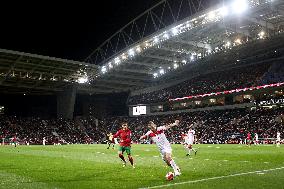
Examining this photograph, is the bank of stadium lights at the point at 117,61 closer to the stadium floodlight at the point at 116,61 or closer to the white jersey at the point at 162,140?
the stadium floodlight at the point at 116,61

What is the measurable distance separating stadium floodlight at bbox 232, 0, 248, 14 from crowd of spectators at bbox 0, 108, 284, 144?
1871 cm

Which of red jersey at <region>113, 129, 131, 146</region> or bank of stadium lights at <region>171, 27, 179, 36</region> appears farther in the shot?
bank of stadium lights at <region>171, 27, 179, 36</region>

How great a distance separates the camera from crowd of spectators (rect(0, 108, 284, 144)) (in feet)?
181

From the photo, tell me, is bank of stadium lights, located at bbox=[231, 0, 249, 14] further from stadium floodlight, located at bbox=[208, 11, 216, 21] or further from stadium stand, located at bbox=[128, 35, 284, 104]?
stadium stand, located at bbox=[128, 35, 284, 104]

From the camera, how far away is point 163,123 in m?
71.9

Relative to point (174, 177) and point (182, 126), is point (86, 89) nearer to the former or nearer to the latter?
point (182, 126)

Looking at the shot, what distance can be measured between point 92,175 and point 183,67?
56.4 metres

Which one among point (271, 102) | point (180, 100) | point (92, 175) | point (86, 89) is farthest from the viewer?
point (86, 89)

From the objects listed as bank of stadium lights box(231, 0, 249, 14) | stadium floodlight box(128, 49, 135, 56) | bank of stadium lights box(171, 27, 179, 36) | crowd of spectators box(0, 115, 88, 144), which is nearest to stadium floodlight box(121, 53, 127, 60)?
stadium floodlight box(128, 49, 135, 56)

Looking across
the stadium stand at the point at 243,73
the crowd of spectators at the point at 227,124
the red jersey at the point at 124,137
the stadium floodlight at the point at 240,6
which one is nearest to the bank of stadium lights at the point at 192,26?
the stadium floodlight at the point at 240,6

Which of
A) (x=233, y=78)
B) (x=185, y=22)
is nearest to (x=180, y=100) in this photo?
(x=233, y=78)

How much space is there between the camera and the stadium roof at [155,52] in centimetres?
4534

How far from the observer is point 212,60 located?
67000mm

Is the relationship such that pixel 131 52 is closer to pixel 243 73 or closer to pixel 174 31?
pixel 174 31
